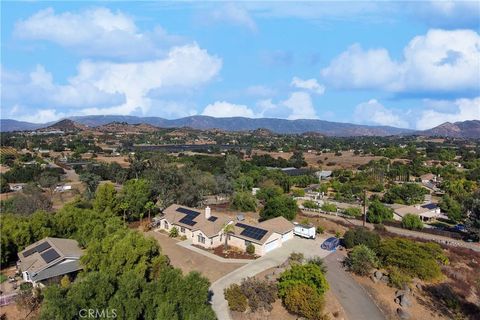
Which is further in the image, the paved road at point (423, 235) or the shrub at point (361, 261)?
the paved road at point (423, 235)

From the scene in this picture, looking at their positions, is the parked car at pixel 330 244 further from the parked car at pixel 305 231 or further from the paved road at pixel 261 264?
the parked car at pixel 305 231

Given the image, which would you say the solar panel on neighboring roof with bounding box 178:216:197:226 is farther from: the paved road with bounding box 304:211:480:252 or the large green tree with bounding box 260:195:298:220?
the paved road with bounding box 304:211:480:252

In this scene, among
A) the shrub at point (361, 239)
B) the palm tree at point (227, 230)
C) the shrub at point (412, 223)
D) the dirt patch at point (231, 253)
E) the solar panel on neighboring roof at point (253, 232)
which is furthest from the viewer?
the shrub at point (412, 223)

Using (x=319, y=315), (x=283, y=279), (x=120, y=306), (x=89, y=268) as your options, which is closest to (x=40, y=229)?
(x=89, y=268)

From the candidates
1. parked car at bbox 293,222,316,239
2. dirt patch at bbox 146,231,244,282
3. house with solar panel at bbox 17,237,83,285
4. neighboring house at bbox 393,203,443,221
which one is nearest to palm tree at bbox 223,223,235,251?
dirt patch at bbox 146,231,244,282

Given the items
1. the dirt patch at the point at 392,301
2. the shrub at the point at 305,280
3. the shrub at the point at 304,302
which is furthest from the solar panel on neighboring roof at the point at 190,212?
the dirt patch at the point at 392,301

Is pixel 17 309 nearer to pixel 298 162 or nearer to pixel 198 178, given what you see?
pixel 198 178
